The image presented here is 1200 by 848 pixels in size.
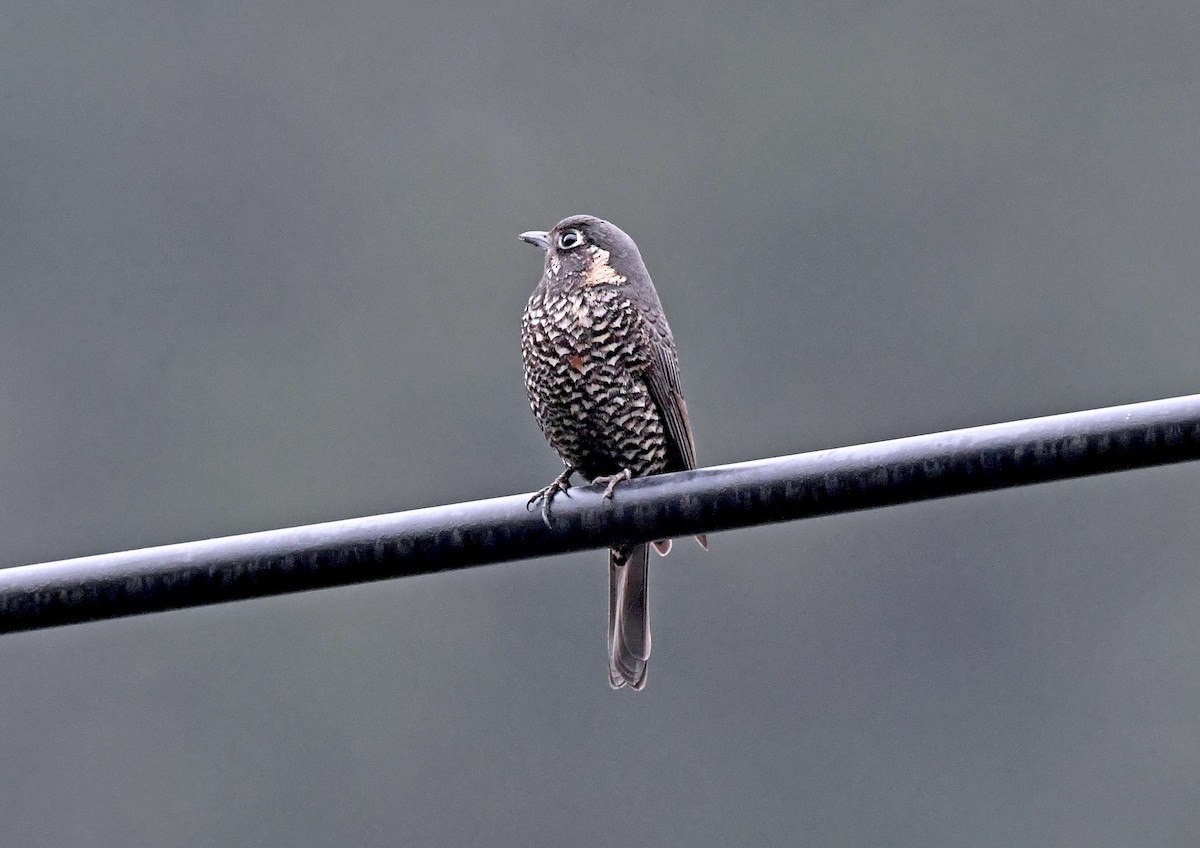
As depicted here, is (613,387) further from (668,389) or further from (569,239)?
(569,239)

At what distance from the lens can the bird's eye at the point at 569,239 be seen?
562 cm

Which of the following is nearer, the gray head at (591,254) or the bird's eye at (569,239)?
the gray head at (591,254)

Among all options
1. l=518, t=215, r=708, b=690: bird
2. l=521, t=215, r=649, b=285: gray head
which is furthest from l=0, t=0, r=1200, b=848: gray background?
l=518, t=215, r=708, b=690: bird

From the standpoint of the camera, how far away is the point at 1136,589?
30.6 metres

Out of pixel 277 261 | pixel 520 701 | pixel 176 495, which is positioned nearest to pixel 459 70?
pixel 277 261

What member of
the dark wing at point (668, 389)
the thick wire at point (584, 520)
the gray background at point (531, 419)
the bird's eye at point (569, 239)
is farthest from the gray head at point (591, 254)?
the gray background at point (531, 419)

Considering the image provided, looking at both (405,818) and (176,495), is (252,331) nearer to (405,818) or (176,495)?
(176,495)

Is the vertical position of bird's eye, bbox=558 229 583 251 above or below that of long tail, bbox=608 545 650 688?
above

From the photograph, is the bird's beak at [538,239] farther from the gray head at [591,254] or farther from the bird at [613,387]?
the bird at [613,387]

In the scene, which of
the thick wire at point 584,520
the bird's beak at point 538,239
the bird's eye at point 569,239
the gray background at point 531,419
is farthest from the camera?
the gray background at point 531,419

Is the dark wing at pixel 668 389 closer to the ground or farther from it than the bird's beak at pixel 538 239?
closer to the ground

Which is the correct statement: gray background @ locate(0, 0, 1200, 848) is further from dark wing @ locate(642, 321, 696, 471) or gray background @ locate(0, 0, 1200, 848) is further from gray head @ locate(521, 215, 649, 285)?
dark wing @ locate(642, 321, 696, 471)

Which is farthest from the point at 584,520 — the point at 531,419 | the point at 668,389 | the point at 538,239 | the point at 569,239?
the point at 531,419

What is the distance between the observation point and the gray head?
5.46 meters
